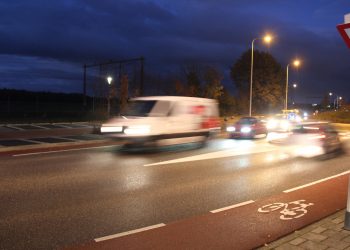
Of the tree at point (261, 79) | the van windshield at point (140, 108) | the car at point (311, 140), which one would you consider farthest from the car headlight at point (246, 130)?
the tree at point (261, 79)

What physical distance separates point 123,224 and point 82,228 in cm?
66

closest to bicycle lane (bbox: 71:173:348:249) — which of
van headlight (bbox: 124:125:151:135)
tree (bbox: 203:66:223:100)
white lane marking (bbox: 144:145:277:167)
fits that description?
white lane marking (bbox: 144:145:277:167)

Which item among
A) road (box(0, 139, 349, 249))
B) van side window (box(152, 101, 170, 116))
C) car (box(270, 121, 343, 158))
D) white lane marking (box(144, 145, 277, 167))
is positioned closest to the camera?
road (box(0, 139, 349, 249))

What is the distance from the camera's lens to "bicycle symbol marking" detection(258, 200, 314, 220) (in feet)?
23.6

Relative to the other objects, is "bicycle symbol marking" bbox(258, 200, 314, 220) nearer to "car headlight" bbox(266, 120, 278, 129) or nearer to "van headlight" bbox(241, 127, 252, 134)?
"van headlight" bbox(241, 127, 252, 134)

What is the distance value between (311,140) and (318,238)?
10756 millimetres

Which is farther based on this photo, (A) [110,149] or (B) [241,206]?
(A) [110,149]

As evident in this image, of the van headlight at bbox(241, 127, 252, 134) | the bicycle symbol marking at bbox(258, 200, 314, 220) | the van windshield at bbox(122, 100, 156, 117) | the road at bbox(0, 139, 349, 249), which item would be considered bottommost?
the bicycle symbol marking at bbox(258, 200, 314, 220)

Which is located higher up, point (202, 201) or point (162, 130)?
point (162, 130)

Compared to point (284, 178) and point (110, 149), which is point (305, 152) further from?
point (110, 149)

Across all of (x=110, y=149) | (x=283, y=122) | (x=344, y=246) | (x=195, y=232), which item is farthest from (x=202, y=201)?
(x=283, y=122)

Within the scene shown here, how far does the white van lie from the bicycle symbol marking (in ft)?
24.8

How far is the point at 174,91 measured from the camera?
51969mm

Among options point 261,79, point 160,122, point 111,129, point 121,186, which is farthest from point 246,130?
point 261,79
